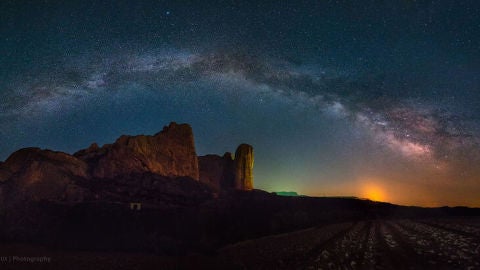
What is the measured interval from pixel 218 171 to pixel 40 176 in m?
101

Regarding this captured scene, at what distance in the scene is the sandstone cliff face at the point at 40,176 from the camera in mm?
67125

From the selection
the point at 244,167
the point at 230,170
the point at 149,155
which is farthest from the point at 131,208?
the point at 230,170

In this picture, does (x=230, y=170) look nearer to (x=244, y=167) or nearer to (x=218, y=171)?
(x=218, y=171)

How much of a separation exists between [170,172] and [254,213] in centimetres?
6919

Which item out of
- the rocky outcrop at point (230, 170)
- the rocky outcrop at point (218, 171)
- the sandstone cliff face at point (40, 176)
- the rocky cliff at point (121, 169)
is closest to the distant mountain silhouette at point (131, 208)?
the sandstone cliff face at point (40, 176)

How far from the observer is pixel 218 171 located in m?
163

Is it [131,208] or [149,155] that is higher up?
[149,155]

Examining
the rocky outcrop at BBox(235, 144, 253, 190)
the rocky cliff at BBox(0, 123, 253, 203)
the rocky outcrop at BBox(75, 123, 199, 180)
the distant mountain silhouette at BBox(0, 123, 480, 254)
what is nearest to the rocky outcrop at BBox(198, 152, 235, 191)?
the rocky cliff at BBox(0, 123, 253, 203)

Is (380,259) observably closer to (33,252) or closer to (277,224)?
(277,224)

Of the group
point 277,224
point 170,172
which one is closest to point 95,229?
point 277,224

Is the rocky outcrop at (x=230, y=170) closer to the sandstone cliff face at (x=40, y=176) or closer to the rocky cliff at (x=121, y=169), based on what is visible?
the rocky cliff at (x=121, y=169)

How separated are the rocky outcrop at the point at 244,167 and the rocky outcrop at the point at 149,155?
88.3 feet

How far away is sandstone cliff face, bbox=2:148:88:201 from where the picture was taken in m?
67.1

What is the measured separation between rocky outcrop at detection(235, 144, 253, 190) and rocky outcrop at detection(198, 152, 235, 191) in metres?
3.73
